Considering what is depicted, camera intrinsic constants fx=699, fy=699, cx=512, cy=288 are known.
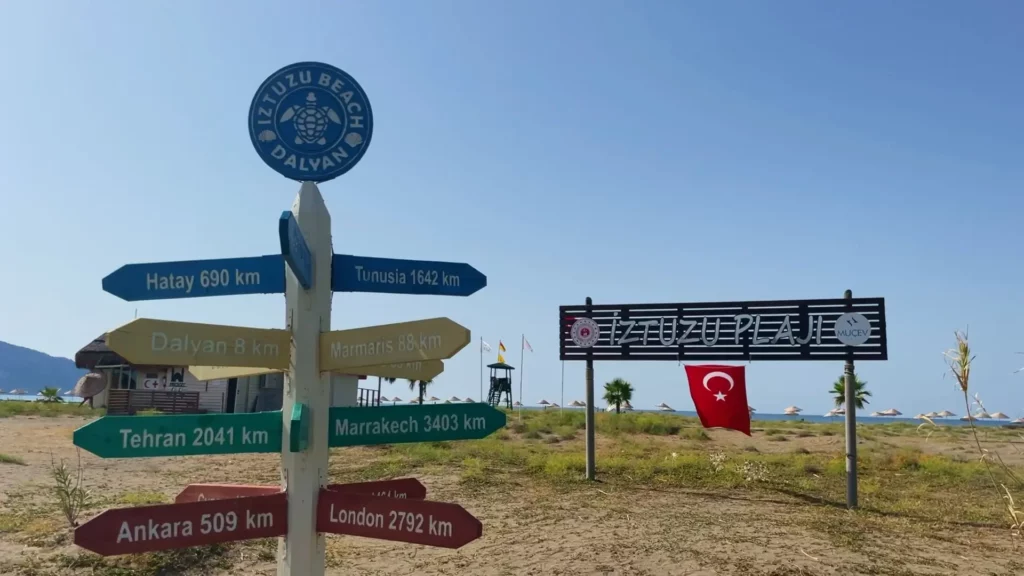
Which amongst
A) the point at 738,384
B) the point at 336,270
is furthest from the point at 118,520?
the point at 738,384

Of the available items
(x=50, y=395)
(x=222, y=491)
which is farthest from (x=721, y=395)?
(x=50, y=395)

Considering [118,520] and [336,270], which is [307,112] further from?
[118,520]

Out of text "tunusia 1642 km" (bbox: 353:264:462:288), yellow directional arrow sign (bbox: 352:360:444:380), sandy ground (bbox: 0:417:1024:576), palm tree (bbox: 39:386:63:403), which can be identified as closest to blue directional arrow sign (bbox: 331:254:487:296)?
text "tunusia 1642 km" (bbox: 353:264:462:288)

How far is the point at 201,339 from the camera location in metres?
3.39

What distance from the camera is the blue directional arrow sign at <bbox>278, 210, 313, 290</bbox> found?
299cm

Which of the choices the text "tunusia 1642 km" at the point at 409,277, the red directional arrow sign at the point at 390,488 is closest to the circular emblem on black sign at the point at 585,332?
the red directional arrow sign at the point at 390,488

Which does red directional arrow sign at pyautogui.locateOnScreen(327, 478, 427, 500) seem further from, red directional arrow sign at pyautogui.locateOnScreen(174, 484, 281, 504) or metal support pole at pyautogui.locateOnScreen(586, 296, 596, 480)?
metal support pole at pyautogui.locateOnScreen(586, 296, 596, 480)

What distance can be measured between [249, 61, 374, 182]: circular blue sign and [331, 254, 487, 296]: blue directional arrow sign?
50 cm

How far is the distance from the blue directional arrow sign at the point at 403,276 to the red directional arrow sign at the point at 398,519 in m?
1.11

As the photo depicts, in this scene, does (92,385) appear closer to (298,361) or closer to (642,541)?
(642,541)

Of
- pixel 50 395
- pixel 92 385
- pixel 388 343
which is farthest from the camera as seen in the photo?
pixel 50 395

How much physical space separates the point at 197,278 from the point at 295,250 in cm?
74

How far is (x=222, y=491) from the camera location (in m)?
3.75

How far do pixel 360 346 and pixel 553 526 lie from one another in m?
6.81
